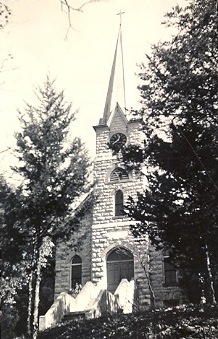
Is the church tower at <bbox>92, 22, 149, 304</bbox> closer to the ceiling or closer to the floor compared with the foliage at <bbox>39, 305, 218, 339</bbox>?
closer to the ceiling

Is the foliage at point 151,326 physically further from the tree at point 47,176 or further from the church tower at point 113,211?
the church tower at point 113,211

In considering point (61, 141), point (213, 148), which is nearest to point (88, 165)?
point (61, 141)

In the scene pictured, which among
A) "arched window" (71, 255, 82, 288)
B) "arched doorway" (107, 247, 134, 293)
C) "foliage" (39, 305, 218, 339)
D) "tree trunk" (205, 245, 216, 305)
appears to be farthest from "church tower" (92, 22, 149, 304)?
"tree trunk" (205, 245, 216, 305)

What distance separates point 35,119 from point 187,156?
19.0 ft

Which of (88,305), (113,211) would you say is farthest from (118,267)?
(88,305)

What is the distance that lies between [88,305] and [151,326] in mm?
6531

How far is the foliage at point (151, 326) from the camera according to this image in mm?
9531

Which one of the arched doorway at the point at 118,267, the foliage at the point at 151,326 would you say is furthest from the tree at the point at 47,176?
the arched doorway at the point at 118,267

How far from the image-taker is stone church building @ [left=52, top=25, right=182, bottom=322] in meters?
20.1

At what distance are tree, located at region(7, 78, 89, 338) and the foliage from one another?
1826mm

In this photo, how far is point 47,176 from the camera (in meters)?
13.4

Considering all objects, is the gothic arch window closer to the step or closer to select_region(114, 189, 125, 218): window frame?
select_region(114, 189, 125, 218): window frame

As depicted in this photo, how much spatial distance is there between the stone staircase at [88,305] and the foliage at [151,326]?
1639mm

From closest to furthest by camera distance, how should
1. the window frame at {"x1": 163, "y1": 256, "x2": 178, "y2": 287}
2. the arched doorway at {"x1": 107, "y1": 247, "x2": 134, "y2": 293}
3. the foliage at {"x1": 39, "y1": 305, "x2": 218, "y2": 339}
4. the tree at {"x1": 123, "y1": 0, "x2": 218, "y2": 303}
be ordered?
the foliage at {"x1": 39, "y1": 305, "x2": 218, "y2": 339}
the tree at {"x1": 123, "y1": 0, "x2": 218, "y2": 303}
the window frame at {"x1": 163, "y1": 256, "x2": 178, "y2": 287}
the arched doorway at {"x1": 107, "y1": 247, "x2": 134, "y2": 293}
